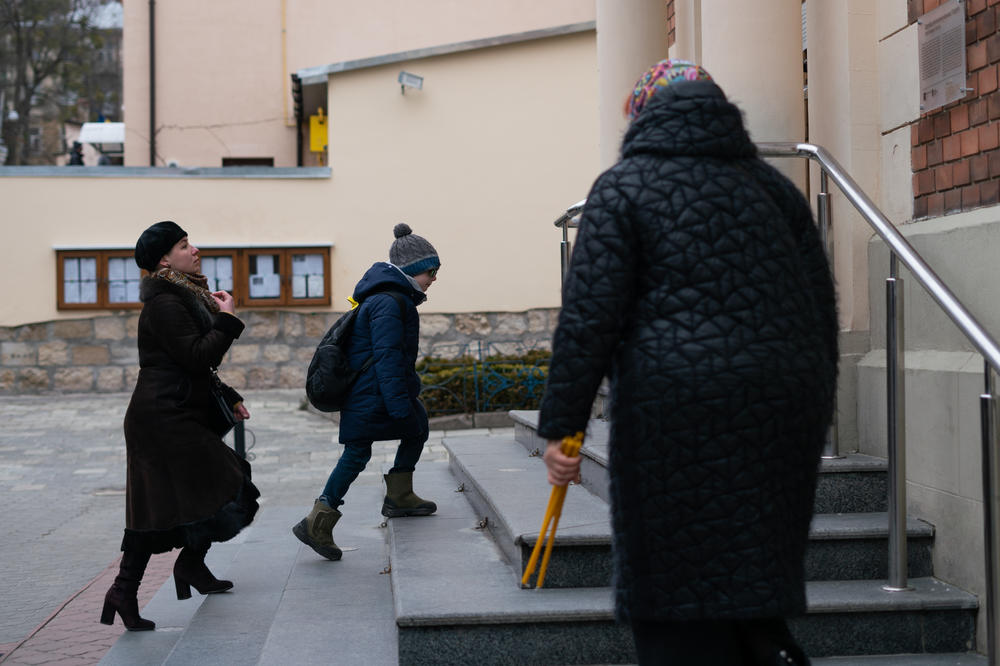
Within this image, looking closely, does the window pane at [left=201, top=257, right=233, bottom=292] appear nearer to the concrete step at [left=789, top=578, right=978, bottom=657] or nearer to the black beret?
the black beret

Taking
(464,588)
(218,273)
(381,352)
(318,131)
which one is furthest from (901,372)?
(318,131)

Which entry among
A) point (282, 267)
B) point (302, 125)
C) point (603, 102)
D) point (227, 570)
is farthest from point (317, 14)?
point (227, 570)

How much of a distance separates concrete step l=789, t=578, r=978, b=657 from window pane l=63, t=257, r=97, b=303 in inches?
584

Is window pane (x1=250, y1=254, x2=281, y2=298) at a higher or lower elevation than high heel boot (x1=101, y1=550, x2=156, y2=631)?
higher

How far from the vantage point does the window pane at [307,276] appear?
17078mm

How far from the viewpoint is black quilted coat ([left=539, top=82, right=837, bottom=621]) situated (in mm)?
2551

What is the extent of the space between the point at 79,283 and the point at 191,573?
12.8 metres

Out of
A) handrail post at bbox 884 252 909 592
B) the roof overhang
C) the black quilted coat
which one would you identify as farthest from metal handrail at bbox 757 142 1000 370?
the roof overhang

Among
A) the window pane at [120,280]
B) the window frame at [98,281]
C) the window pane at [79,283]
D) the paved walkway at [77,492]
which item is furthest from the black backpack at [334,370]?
the window pane at [79,283]

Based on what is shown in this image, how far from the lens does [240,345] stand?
55.8ft

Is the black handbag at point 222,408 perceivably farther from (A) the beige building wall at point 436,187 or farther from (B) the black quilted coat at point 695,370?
(A) the beige building wall at point 436,187

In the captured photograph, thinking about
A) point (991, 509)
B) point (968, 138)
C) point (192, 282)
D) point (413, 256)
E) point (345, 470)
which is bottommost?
point (345, 470)

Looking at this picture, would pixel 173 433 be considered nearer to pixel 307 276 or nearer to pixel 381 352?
pixel 381 352

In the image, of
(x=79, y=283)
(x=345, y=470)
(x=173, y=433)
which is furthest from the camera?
(x=79, y=283)
